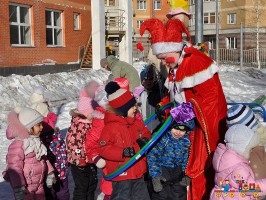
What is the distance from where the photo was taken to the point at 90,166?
15.2 ft

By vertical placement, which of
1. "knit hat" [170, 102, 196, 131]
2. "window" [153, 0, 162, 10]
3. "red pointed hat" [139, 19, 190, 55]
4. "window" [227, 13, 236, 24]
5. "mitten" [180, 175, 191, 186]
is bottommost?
"mitten" [180, 175, 191, 186]

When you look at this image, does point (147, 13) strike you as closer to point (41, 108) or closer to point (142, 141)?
point (41, 108)

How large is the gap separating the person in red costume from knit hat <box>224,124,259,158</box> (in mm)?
356

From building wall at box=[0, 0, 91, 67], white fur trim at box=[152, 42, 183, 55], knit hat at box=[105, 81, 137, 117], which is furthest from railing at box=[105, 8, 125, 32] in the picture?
knit hat at box=[105, 81, 137, 117]

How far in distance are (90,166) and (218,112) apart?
174 centimetres

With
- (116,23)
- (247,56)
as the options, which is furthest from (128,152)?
(247,56)

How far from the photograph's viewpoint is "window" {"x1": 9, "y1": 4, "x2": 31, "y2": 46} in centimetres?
1614

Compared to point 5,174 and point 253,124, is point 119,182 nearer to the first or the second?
point 5,174

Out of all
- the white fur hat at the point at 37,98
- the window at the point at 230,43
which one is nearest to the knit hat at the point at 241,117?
the white fur hat at the point at 37,98

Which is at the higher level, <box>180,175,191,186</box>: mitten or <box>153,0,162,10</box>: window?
<box>153,0,162,10</box>: window

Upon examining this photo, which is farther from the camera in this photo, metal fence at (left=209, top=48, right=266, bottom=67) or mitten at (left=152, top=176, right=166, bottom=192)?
metal fence at (left=209, top=48, right=266, bottom=67)

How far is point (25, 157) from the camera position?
3.97 meters

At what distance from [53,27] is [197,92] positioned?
16350 millimetres

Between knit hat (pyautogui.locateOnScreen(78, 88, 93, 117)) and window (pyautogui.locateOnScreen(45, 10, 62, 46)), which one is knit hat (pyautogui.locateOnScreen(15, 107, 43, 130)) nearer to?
knit hat (pyautogui.locateOnScreen(78, 88, 93, 117))
